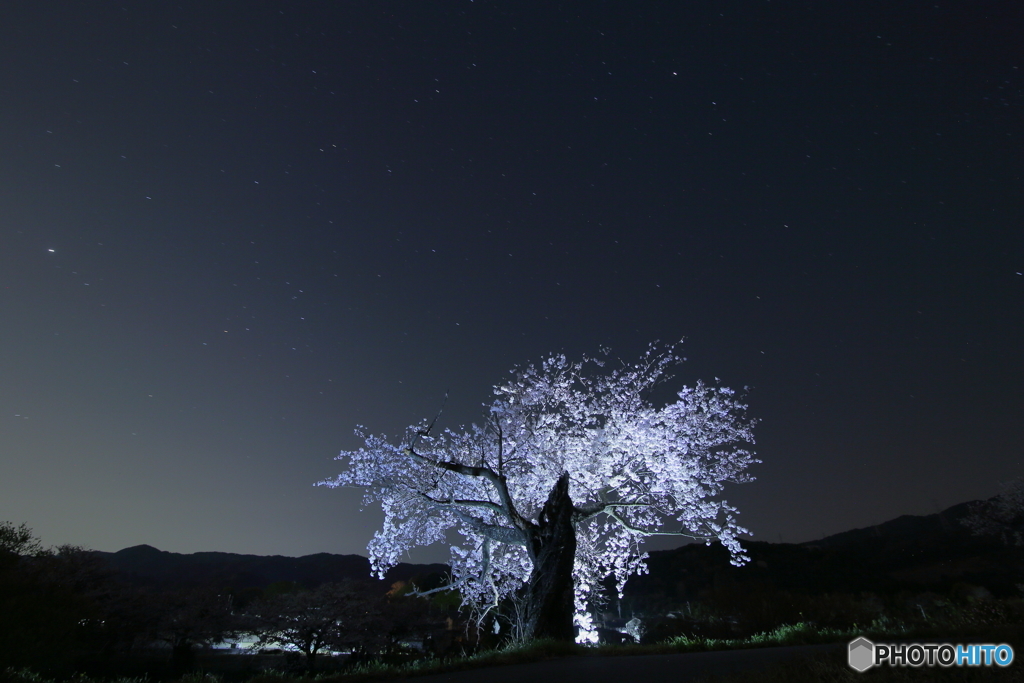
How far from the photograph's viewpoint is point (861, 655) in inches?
279

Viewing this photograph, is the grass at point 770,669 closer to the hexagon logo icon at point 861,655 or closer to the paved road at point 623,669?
the hexagon logo icon at point 861,655

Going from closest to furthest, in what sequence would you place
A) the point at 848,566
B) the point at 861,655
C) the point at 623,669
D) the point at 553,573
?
1. the point at 861,655
2. the point at 623,669
3. the point at 553,573
4. the point at 848,566

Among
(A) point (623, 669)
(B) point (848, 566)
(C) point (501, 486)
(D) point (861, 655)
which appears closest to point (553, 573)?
(C) point (501, 486)

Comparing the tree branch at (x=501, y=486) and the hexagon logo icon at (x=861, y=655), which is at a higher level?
the tree branch at (x=501, y=486)

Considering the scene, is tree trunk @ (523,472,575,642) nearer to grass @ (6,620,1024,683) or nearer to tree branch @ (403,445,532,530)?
tree branch @ (403,445,532,530)

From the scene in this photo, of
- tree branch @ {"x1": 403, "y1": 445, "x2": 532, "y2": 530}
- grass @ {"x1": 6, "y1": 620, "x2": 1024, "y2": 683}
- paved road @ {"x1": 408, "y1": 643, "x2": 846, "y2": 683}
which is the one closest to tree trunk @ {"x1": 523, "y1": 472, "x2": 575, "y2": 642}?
tree branch @ {"x1": 403, "y1": 445, "x2": 532, "y2": 530}

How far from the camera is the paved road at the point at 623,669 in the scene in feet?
27.0

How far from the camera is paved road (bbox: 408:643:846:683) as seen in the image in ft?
27.0

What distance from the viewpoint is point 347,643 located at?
32.5 metres

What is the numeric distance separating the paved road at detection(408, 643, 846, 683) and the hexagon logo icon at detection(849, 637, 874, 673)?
0.56ft

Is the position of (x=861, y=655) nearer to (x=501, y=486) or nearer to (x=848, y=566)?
(x=501, y=486)

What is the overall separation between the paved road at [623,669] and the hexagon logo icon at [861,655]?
0.56ft

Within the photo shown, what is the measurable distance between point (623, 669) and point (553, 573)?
20.8ft

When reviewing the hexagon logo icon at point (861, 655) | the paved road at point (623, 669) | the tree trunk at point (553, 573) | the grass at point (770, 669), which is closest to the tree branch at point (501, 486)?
the tree trunk at point (553, 573)
